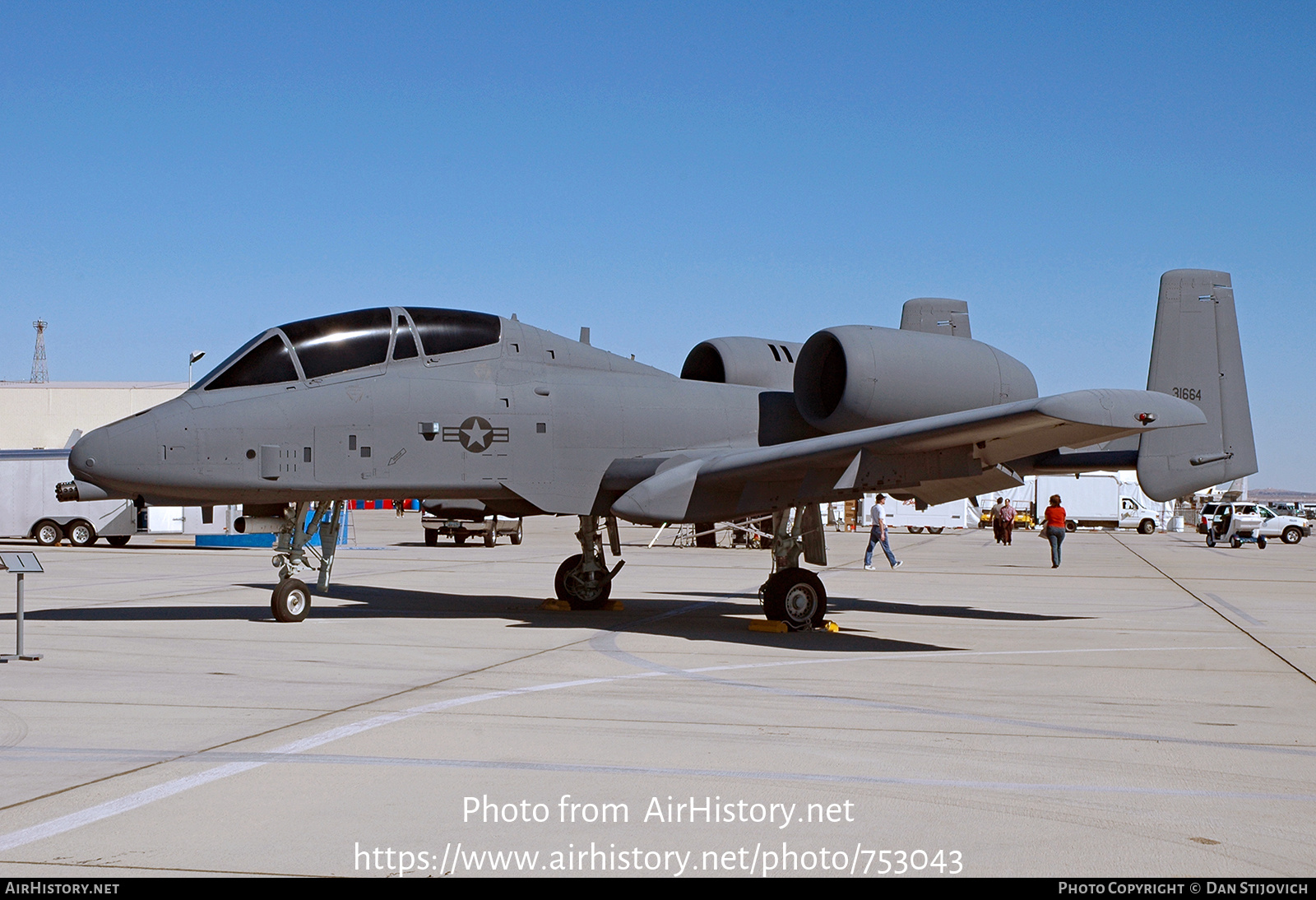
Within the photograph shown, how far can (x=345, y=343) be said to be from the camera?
12.5 metres

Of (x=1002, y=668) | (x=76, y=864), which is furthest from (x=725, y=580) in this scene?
(x=76, y=864)

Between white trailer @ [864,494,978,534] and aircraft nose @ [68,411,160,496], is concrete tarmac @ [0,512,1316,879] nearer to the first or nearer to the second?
aircraft nose @ [68,411,160,496]

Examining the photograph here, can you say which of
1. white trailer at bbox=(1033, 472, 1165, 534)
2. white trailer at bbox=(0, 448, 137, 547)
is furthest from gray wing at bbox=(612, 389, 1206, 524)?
white trailer at bbox=(1033, 472, 1165, 534)

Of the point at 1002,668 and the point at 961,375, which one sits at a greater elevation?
the point at 961,375

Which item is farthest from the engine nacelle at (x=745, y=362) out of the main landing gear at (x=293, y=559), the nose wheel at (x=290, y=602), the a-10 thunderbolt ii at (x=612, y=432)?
the nose wheel at (x=290, y=602)

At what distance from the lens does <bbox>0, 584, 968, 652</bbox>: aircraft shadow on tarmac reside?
1242 centimetres

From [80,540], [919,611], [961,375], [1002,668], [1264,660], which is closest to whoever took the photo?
[1002,668]

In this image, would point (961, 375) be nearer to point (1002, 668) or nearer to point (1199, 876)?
point (1002, 668)

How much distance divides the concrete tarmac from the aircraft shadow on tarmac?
0.12 m

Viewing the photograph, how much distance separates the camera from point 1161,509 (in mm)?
77062

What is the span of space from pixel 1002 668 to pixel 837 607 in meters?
6.35

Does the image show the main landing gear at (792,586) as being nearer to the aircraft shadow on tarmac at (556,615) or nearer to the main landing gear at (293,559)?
the aircraft shadow on tarmac at (556,615)
